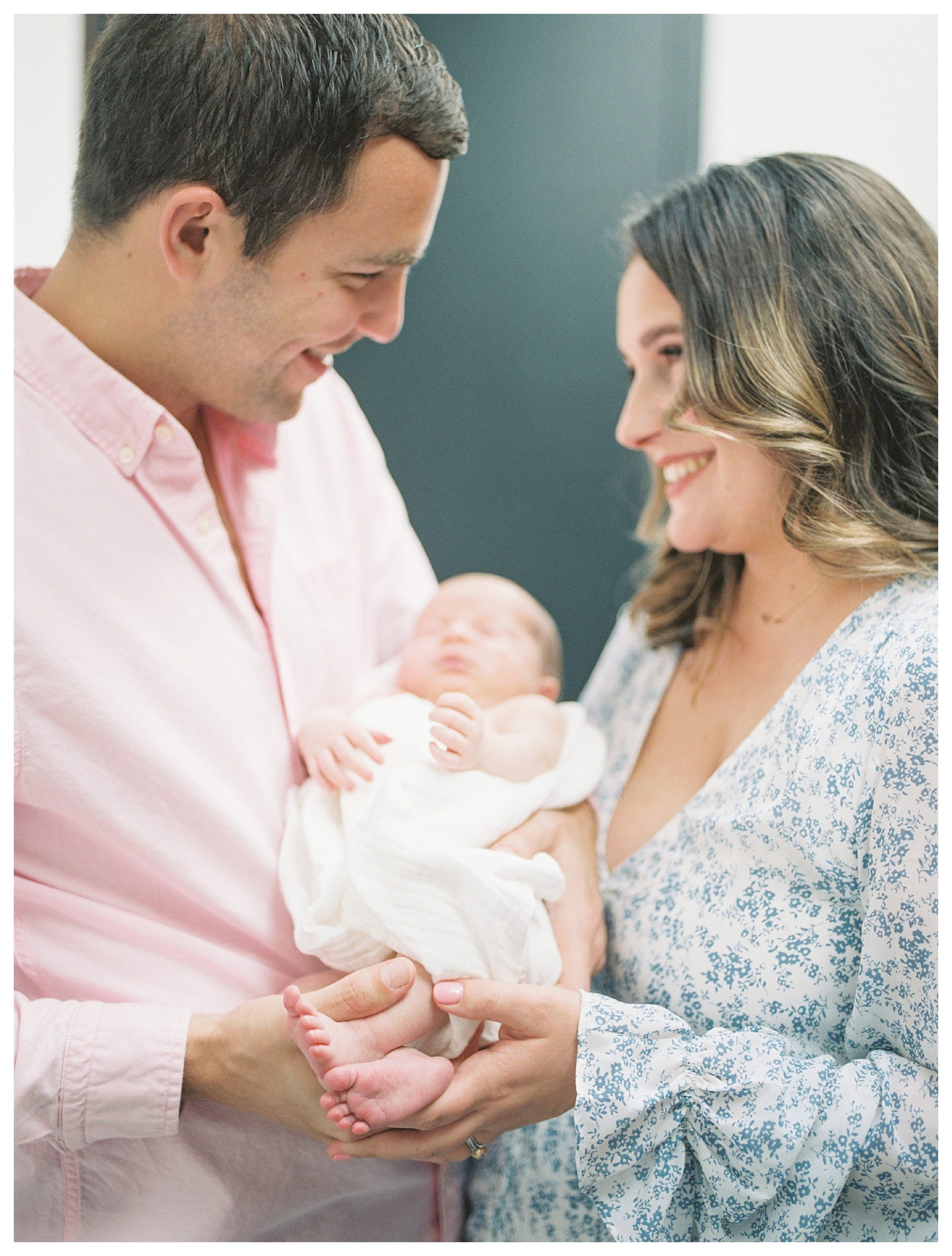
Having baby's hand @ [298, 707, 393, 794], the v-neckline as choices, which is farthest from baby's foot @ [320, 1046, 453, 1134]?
the v-neckline

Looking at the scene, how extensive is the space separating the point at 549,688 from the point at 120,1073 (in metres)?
0.83

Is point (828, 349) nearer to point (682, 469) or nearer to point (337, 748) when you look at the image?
point (682, 469)

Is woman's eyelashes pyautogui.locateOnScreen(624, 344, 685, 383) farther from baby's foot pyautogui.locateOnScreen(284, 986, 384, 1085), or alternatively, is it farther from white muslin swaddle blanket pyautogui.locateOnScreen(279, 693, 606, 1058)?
baby's foot pyautogui.locateOnScreen(284, 986, 384, 1085)

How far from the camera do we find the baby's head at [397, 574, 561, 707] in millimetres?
1431

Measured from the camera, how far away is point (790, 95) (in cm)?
157

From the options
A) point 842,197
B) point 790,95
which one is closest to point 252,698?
point 842,197

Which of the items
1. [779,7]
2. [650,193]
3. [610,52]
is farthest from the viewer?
[650,193]

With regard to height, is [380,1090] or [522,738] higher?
[522,738]

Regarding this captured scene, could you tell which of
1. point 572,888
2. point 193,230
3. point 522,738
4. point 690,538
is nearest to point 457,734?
point 522,738

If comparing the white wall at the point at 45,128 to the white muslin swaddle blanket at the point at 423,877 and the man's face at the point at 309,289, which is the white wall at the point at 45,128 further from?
the white muslin swaddle blanket at the point at 423,877

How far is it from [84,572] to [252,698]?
0.27 metres

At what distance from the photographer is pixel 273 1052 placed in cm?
103

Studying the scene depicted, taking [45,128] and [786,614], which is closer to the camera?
[45,128]

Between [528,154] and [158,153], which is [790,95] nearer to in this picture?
[528,154]
